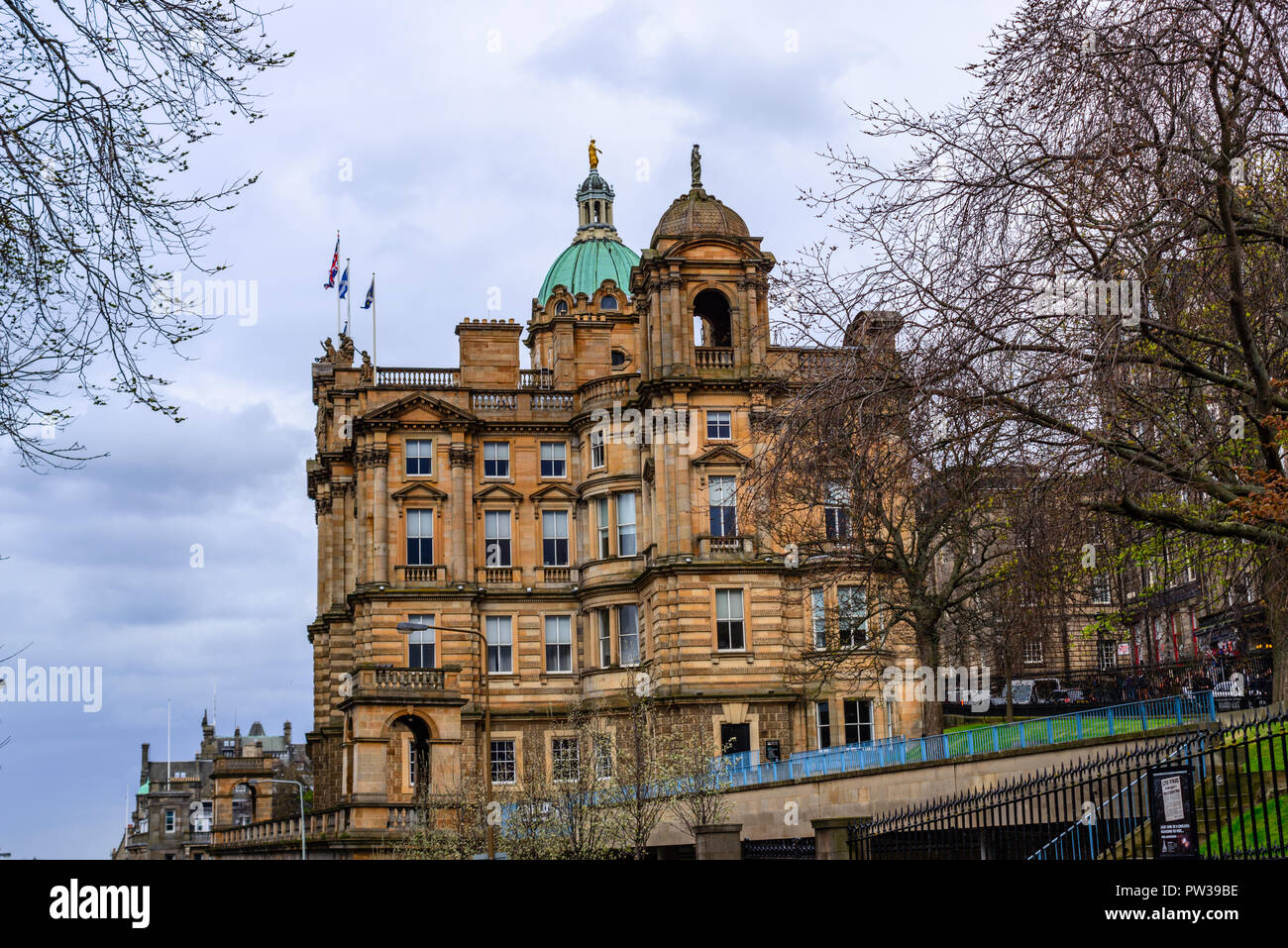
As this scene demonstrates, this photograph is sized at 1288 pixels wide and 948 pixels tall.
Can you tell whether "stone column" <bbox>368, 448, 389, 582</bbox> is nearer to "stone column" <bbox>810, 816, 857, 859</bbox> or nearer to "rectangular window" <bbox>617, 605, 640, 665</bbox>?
"rectangular window" <bbox>617, 605, 640, 665</bbox>

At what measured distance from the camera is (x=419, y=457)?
206 ft

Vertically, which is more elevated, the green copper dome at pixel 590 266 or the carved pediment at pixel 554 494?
the green copper dome at pixel 590 266

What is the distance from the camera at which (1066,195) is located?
16.0 metres

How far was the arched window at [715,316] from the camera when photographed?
202 feet

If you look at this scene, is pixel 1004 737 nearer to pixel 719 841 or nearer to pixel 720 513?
pixel 719 841

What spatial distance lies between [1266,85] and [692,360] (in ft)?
140

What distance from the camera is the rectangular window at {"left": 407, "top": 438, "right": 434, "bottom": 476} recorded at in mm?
62875

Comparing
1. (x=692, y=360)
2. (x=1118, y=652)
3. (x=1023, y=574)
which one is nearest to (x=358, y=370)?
(x=692, y=360)

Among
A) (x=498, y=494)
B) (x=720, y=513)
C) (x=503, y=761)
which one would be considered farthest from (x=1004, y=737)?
(x=498, y=494)

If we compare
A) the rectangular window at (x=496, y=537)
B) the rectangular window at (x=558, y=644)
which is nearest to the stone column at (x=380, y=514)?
the rectangular window at (x=496, y=537)

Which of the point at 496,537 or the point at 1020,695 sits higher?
the point at 496,537

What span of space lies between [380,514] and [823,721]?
66.6 ft

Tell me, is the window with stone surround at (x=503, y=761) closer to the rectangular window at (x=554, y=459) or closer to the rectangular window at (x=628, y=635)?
the rectangular window at (x=628, y=635)

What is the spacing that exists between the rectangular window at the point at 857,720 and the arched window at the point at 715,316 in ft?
50.9
